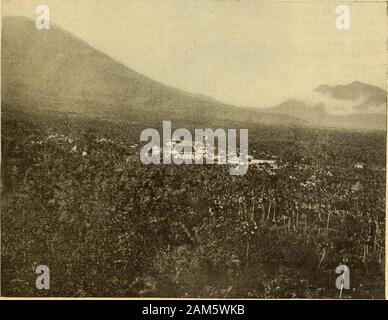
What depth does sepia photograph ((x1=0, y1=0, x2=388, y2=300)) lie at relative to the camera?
4875 millimetres

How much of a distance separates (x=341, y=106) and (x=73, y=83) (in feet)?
10.7

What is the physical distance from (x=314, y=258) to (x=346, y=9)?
3.03 meters

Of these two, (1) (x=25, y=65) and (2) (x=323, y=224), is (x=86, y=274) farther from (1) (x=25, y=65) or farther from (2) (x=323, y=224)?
(2) (x=323, y=224)

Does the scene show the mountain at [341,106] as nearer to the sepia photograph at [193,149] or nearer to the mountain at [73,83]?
the sepia photograph at [193,149]

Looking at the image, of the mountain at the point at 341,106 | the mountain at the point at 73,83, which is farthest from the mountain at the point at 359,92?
the mountain at the point at 73,83

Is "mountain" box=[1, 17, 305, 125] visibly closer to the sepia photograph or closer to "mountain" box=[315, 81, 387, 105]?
the sepia photograph

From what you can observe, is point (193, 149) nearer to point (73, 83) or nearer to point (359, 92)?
point (73, 83)

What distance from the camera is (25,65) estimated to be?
4.91m

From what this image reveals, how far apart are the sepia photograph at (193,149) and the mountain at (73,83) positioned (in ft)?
0.06

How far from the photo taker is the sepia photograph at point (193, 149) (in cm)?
488

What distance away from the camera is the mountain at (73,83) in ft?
16.0

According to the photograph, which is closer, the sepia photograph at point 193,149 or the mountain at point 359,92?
the sepia photograph at point 193,149
